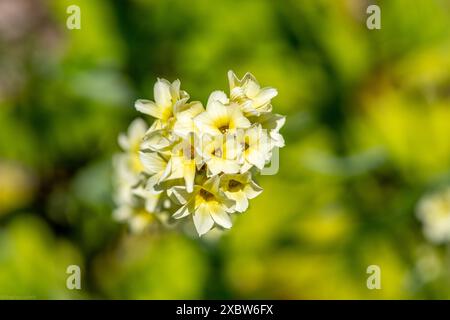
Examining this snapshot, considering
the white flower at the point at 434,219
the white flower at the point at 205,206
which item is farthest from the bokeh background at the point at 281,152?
the white flower at the point at 205,206

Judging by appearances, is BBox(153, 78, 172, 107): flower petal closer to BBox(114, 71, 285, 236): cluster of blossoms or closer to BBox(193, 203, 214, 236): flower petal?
BBox(114, 71, 285, 236): cluster of blossoms

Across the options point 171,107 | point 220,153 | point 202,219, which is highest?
point 171,107

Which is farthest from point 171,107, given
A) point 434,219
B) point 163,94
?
point 434,219

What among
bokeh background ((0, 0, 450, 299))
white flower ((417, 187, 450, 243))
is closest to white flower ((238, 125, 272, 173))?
bokeh background ((0, 0, 450, 299))

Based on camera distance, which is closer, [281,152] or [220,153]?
[220,153]

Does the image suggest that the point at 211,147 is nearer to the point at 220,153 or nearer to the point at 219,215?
the point at 220,153

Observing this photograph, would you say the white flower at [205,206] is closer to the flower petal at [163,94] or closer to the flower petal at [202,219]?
Result: the flower petal at [202,219]
